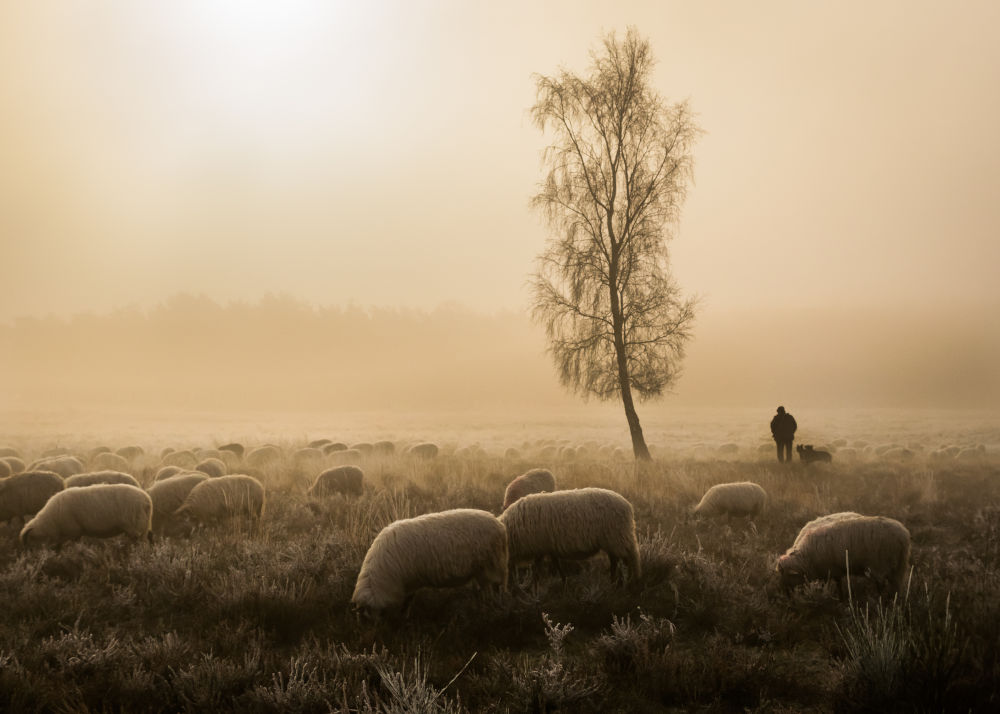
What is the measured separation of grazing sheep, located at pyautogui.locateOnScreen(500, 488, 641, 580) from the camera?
6.19 m

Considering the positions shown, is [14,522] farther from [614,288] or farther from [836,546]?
[614,288]

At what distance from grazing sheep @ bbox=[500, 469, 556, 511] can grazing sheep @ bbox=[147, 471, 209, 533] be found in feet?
17.8

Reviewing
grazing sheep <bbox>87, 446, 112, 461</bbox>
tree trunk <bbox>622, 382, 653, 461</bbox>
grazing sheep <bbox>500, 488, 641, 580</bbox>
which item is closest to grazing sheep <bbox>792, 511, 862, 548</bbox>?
grazing sheep <bbox>500, 488, 641, 580</bbox>

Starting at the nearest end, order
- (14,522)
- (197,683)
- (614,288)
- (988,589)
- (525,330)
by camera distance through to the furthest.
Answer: (197,683) → (988,589) → (14,522) → (614,288) → (525,330)

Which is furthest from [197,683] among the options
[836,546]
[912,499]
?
[912,499]

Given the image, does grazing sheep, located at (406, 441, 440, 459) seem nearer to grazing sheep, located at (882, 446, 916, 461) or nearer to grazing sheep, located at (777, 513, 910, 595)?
grazing sheep, located at (777, 513, 910, 595)

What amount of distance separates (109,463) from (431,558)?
1532 centimetres

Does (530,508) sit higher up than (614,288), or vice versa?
(614,288)

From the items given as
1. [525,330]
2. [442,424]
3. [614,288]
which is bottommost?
[442,424]

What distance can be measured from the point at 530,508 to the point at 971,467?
652 inches

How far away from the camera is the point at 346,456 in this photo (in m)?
17.6

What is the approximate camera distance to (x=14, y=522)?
926 centimetres

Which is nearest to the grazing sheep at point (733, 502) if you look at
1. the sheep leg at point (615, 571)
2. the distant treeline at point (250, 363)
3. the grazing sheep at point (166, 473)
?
the sheep leg at point (615, 571)

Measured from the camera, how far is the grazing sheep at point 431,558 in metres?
5.27
